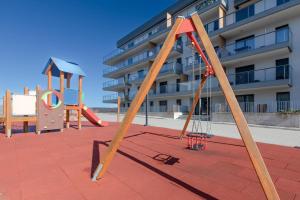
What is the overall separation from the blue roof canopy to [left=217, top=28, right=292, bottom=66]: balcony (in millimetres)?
16063

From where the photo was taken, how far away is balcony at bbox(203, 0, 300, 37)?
16.9 meters

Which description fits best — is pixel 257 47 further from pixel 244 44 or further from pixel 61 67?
pixel 61 67

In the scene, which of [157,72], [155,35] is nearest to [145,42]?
[155,35]

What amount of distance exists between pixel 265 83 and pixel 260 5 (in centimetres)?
899

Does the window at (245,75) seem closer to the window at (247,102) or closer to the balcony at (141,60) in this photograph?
the window at (247,102)

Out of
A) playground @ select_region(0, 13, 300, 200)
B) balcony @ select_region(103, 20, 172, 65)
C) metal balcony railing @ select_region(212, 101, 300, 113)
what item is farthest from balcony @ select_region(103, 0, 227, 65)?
playground @ select_region(0, 13, 300, 200)

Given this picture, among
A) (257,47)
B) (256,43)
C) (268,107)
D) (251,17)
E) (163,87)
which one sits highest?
(251,17)

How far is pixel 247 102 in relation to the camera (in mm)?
18734

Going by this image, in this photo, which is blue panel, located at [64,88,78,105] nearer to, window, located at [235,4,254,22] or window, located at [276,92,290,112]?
window, located at [276,92,290,112]

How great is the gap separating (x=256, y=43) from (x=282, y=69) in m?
4.01

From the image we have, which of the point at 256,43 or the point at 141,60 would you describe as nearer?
the point at 256,43

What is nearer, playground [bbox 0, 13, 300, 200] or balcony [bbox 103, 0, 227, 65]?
playground [bbox 0, 13, 300, 200]

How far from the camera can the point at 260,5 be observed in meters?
19.3

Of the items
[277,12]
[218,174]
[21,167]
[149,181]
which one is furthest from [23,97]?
[277,12]
